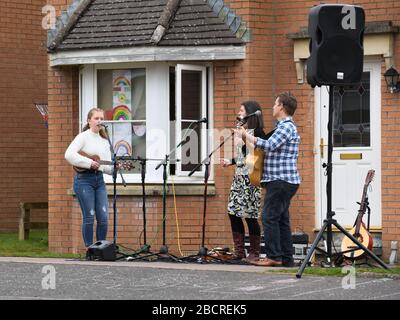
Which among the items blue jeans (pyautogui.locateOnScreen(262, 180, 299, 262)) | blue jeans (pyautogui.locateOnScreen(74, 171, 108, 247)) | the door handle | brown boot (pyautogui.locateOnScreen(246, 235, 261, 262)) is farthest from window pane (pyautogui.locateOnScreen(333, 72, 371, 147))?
blue jeans (pyautogui.locateOnScreen(74, 171, 108, 247))

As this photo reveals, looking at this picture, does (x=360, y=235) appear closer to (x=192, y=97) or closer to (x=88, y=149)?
(x=192, y=97)

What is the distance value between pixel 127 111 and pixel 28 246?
9.60ft

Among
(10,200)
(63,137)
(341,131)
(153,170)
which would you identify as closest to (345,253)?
(341,131)

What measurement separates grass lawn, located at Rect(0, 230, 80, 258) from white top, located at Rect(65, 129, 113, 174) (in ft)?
5.52

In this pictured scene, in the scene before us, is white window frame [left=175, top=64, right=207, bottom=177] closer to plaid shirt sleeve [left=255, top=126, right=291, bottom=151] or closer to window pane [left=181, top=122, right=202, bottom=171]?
window pane [left=181, top=122, right=202, bottom=171]

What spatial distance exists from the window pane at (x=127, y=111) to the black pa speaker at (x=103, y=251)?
2670 mm

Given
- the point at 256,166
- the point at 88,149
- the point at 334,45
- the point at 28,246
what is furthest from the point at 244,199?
the point at 28,246

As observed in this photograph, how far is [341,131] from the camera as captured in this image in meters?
15.7

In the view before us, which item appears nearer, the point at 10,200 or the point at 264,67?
the point at 264,67

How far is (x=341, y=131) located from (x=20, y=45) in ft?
22.6

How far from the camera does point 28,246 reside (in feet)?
58.4

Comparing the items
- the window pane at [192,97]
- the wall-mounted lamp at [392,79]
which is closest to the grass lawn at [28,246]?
the window pane at [192,97]

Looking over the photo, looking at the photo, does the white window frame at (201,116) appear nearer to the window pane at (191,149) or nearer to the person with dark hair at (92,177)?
the window pane at (191,149)

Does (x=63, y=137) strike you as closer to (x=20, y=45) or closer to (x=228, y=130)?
(x=228, y=130)
